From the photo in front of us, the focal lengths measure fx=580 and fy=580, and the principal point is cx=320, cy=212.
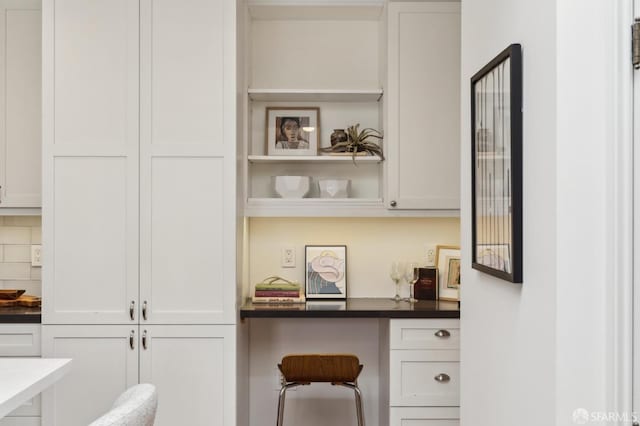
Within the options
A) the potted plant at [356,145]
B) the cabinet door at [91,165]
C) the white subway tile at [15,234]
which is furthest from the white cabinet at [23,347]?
the potted plant at [356,145]

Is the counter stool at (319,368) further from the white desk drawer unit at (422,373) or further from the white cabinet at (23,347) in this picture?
the white cabinet at (23,347)

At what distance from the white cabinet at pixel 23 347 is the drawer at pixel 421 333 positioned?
1.68m

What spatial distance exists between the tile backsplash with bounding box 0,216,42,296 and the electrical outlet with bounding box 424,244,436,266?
2144 mm

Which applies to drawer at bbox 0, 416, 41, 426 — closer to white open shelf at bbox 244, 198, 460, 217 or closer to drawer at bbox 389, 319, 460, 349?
white open shelf at bbox 244, 198, 460, 217

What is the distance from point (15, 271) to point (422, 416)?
2.30m

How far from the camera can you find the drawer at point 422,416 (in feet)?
9.15

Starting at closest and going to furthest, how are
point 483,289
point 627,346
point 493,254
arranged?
point 627,346
point 493,254
point 483,289

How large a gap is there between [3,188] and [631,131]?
2844 mm

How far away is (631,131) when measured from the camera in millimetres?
1109

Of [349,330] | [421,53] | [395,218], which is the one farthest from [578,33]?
[349,330]

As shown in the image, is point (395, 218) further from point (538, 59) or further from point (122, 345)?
point (538, 59)

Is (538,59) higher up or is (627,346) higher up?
(538,59)

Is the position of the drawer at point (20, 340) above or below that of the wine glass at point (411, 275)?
below

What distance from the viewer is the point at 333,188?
3.08 metres
